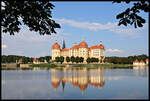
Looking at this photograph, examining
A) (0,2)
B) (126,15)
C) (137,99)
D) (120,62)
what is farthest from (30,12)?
(120,62)

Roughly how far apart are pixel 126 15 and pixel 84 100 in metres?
5.87

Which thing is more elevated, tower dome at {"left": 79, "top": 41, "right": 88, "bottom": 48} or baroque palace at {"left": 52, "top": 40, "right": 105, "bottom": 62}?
tower dome at {"left": 79, "top": 41, "right": 88, "bottom": 48}

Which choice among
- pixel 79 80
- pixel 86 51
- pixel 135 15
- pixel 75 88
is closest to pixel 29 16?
pixel 135 15

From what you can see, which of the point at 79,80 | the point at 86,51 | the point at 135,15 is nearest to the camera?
the point at 135,15

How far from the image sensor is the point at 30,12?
6.16 meters

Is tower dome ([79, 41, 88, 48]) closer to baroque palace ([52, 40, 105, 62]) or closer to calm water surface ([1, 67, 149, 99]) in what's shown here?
baroque palace ([52, 40, 105, 62])

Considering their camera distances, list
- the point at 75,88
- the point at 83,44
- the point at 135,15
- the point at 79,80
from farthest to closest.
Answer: the point at 83,44, the point at 79,80, the point at 75,88, the point at 135,15

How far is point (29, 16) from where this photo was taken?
20.8 feet

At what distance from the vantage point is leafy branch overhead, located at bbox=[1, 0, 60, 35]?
239 inches

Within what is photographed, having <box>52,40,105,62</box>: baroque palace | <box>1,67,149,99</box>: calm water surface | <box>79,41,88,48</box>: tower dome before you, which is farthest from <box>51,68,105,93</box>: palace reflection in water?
<box>79,41,88,48</box>: tower dome

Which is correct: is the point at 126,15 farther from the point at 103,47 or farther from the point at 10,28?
the point at 103,47

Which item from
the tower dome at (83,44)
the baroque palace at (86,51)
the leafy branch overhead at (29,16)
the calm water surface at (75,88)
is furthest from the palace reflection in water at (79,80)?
the tower dome at (83,44)

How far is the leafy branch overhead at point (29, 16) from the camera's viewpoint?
6.08 metres

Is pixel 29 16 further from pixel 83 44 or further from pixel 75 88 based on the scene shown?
pixel 83 44
